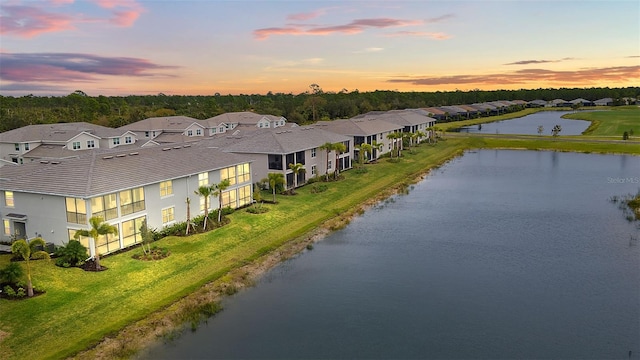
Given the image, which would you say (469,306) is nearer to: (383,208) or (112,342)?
(112,342)

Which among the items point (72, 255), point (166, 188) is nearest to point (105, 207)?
point (72, 255)

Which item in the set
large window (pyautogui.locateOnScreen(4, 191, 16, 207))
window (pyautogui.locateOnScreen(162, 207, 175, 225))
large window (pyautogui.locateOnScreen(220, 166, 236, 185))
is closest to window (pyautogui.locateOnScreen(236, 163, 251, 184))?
large window (pyautogui.locateOnScreen(220, 166, 236, 185))

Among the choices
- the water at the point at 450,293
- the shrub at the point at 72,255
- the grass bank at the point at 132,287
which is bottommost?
the water at the point at 450,293

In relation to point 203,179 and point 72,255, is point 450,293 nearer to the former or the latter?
point 72,255

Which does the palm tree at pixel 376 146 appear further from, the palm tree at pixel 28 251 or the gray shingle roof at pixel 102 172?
the palm tree at pixel 28 251

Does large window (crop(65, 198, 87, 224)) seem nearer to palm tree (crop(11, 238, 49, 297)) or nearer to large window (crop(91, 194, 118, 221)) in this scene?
large window (crop(91, 194, 118, 221))

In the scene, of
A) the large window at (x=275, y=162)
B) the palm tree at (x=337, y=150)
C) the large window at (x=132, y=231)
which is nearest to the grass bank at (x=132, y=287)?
the large window at (x=132, y=231)
